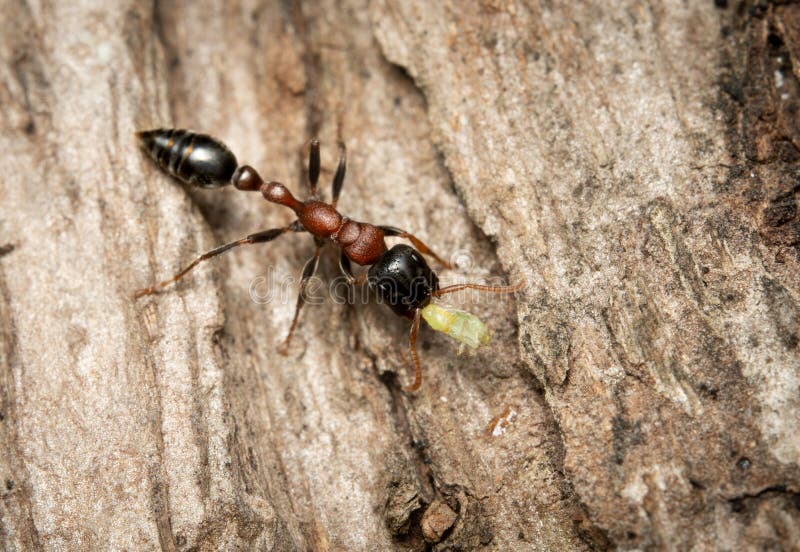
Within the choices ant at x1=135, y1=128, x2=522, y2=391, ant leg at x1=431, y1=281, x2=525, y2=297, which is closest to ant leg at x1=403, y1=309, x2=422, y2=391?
ant at x1=135, y1=128, x2=522, y2=391

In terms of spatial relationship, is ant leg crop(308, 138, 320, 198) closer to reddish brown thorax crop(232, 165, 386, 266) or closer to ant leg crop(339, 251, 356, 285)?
reddish brown thorax crop(232, 165, 386, 266)

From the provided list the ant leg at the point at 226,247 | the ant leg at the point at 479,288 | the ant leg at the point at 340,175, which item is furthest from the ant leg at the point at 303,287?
the ant leg at the point at 479,288

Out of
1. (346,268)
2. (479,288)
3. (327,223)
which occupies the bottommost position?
(479,288)

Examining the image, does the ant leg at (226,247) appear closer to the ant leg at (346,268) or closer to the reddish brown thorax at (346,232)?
the reddish brown thorax at (346,232)

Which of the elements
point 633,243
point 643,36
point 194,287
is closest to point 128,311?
point 194,287

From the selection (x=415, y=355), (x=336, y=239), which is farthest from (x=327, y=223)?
(x=415, y=355)

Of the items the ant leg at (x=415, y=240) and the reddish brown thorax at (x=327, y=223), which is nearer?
the ant leg at (x=415, y=240)

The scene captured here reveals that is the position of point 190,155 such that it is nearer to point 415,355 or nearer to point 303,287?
point 303,287
